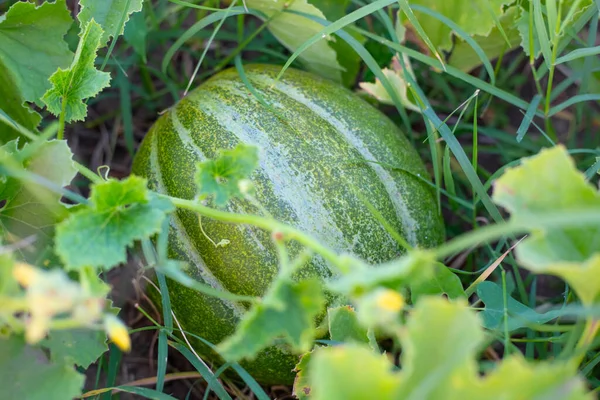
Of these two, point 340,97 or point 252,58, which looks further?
point 252,58

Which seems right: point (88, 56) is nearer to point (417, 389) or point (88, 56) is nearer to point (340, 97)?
point (340, 97)

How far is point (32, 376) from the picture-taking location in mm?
1225

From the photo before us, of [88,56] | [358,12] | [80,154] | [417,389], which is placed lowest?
[80,154]

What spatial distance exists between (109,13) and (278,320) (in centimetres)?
110

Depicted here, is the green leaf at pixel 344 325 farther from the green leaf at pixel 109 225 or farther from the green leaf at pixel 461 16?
the green leaf at pixel 461 16

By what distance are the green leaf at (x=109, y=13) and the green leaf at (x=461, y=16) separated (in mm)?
800

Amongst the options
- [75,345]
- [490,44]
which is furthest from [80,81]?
[490,44]

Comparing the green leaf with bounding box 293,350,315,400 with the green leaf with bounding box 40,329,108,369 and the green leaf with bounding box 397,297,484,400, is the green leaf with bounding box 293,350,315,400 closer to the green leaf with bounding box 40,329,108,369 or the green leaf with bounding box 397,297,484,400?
the green leaf with bounding box 40,329,108,369

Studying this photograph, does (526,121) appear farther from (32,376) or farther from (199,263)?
(32,376)

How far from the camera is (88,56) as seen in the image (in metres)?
1.54

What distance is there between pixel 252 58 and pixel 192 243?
1.11 meters

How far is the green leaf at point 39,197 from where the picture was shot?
4.56 ft

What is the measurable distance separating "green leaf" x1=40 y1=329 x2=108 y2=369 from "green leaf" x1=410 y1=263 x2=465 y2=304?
2.34ft

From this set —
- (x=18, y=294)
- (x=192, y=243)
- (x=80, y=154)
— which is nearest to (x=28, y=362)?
(x=18, y=294)
